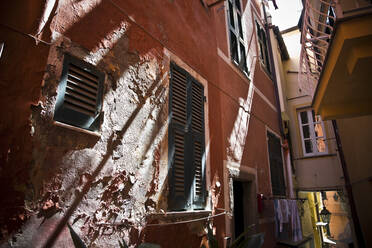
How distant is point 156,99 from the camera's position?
3316mm

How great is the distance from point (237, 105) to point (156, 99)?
3.02m

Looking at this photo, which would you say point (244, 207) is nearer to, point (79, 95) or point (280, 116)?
point (280, 116)

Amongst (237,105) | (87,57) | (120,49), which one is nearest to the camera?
(87,57)

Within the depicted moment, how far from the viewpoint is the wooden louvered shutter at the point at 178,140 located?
332 cm

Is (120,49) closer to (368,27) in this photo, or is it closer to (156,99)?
(156,99)

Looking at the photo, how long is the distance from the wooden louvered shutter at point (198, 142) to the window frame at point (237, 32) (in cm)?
220

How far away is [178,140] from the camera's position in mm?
3637

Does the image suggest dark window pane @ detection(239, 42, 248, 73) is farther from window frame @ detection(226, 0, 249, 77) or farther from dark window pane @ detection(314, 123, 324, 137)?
dark window pane @ detection(314, 123, 324, 137)

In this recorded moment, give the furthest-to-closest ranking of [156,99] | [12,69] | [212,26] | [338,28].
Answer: [212,26] → [156,99] → [338,28] → [12,69]

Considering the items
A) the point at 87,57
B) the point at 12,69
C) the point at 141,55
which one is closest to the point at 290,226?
the point at 141,55

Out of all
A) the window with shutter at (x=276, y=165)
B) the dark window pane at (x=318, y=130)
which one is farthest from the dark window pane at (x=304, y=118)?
the window with shutter at (x=276, y=165)

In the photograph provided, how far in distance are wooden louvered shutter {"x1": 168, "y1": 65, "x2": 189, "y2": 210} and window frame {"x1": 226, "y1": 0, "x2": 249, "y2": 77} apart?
2611 millimetres

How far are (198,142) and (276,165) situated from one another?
4.74m

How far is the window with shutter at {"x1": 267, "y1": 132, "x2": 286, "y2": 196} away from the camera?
7.44m
